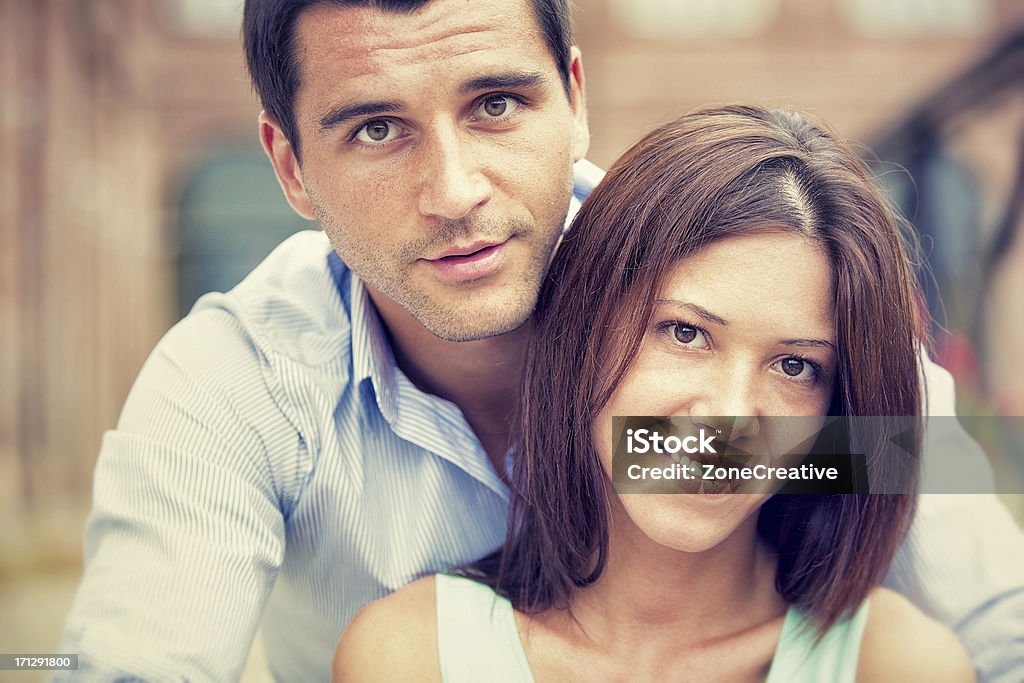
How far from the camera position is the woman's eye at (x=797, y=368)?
0.66 metres

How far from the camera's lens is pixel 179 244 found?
16.4 feet

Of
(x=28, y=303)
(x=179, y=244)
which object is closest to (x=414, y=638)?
(x=28, y=303)

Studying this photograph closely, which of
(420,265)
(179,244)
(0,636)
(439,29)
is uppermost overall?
(179,244)

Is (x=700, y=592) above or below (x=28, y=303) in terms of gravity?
below

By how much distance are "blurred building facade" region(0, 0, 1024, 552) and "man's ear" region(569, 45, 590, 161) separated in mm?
58

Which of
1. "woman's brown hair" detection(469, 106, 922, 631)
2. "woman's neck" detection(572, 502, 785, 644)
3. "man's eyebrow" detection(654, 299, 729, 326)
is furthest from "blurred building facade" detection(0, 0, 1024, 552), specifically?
"woman's neck" detection(572, 502, 785, 644)

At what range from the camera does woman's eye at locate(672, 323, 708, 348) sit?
2.15 feet

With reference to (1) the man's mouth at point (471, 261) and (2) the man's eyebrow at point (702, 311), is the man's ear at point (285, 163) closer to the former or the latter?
(1) the man's mouth at point (471, 261)

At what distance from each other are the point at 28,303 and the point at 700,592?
272cm

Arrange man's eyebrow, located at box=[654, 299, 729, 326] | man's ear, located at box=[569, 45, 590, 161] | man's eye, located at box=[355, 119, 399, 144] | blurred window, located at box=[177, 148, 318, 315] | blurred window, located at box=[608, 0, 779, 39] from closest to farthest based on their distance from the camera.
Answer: man's eyebrow, located at box=[654, 299, 729, 326]
man's eye, located at box=[355, 119, 399, 144]
man's ear, located at box=[569, 45, 590, 161]
blurred window, located at box=[177, 148, 318, 315]
blurred window, located at box=[608, 0, 779, 39]

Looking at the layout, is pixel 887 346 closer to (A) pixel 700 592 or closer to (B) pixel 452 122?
(A) pixel 700 592

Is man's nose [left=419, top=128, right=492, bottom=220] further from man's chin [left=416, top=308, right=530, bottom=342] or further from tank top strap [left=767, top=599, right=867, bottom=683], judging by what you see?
tank top strap [left=767, top=599, right=867, bottom=683]

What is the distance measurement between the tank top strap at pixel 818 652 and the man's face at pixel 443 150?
31 cm

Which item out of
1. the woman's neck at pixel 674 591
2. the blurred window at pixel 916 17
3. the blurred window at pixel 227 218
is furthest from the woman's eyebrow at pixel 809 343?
the blurred window at pixel 916 17
